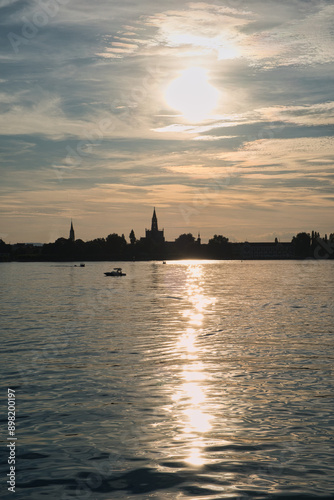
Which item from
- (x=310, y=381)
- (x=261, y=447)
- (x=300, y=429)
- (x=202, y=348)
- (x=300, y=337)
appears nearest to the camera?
(x=261, y=447)

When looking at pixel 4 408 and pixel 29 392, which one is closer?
pixel 4 408

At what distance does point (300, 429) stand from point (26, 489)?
337 inches

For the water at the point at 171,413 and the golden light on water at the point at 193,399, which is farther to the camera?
the golden light on water at the point at 193,399

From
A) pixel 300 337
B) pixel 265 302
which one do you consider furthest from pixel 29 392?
pixel 265 302

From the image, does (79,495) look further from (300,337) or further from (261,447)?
(300,337)

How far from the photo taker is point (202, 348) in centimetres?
3369

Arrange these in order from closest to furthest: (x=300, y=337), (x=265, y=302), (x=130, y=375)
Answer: (x=130, y=375) → (x=300, y=337) → (x=265, y=302)

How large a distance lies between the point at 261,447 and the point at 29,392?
10.5 m

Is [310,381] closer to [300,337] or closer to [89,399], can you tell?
[89,399]

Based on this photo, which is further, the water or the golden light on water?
the golden light on water

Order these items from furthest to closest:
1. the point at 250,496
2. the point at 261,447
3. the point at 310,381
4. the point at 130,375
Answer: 1. the point at 130,375
2. the point at 310,381
3. the point at 261,447
4. the point at 250,496

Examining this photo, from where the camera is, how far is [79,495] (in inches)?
522

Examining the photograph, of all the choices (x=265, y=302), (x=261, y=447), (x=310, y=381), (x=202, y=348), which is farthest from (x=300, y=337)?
(x=265, y=302)

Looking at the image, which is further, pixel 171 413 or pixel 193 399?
pixel 193 399
